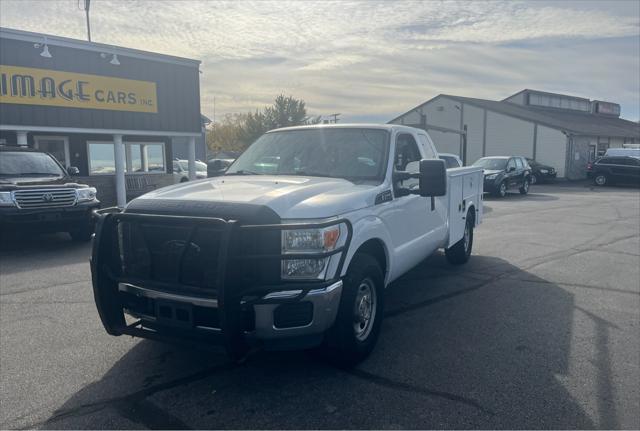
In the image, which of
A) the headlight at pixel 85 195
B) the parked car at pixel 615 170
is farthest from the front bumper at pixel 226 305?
the parked car at pixel 615 170

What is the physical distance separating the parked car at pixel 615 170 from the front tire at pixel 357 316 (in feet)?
92.7

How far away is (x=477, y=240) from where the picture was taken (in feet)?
33.3

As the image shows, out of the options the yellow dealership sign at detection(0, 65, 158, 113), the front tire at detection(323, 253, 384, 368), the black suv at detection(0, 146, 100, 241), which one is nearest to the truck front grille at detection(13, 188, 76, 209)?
the black suv at detection(0, 146, 100, 241)

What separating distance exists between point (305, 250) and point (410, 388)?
4.21 ft

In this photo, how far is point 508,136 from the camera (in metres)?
37.5

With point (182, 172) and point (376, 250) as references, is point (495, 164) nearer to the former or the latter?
point (182, 172)

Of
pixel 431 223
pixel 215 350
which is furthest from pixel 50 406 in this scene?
pixel 431 223

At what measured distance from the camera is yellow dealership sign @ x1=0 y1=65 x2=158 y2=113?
1537cm

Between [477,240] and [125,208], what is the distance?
7694 millimetres

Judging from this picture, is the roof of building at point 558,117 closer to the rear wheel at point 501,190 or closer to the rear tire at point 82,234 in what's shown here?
the rear wheel at point 501,190

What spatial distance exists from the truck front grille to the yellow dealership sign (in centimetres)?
811

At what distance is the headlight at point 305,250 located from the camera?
3.51 m

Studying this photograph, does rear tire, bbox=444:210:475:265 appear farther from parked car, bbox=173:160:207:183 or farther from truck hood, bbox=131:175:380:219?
parked car, bbox=173:160:207:183

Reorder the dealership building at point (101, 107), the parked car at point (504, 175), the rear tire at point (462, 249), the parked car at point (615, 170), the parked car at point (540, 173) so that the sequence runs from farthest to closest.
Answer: the parked car at point (540, 173) < the parked car at point (615, 170) < the parked car at point (504, 175) < the dealership building at point (101, 107) < the rear tire at point (462, 249)
